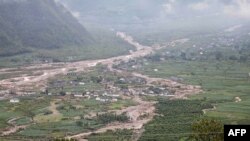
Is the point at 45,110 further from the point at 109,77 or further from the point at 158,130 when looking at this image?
the point at 109,77

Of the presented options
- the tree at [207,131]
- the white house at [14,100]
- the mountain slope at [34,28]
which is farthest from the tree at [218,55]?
the tree at [207,131]

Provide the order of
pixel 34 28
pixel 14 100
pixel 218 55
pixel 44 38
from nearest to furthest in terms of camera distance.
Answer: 1. pixel 14 100
2. pixel 218 55
3. pixel 44 38
4. pixel 34 28

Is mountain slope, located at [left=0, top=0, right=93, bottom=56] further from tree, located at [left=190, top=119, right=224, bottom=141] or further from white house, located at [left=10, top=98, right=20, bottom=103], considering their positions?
tree, located at [left=190, top=119, right=224, bottom=141]

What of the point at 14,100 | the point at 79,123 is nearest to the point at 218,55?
the point at 14,100

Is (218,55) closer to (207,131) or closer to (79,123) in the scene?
(79,123)

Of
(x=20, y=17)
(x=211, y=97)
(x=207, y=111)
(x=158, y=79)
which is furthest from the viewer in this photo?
(x=20, y=17)

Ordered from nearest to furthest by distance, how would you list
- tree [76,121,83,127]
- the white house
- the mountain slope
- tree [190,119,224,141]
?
tree [190,119,224,141] → tree [76,121,83,127] → the white house → the mountain slope

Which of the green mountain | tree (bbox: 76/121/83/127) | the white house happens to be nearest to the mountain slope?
the green mountain

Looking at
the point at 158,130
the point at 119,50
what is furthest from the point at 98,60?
the point at 158,130
